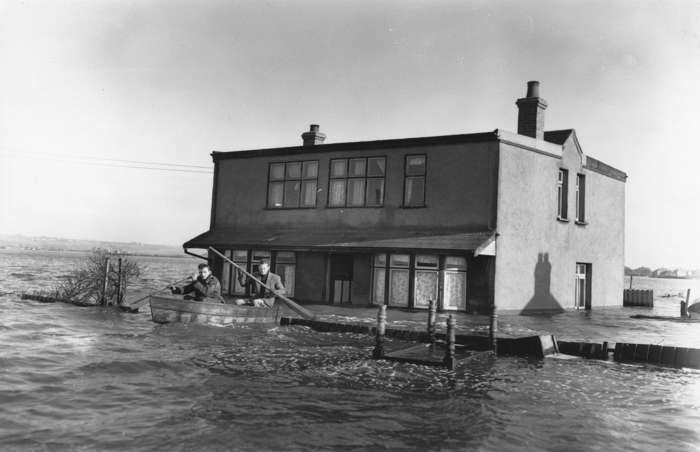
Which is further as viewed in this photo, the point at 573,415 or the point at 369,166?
the point at 369,166

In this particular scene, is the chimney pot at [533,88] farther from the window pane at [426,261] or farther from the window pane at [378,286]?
the window pane at [378,286]

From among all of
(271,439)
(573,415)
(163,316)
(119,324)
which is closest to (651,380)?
(573,415)

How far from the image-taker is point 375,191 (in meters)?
24.1

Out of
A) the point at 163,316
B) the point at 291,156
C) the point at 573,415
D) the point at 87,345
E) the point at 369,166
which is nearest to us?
the point at 573,415

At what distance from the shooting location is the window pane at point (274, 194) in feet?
87.4

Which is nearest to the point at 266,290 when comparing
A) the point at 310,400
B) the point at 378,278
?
the point at 378,278

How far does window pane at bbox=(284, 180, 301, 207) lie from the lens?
85.9 feet

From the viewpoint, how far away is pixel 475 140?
862 inches

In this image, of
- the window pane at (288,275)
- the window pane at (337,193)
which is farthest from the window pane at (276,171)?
the window pane at (288,275)

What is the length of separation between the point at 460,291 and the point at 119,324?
11.6m

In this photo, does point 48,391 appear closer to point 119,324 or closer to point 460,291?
point 119,324

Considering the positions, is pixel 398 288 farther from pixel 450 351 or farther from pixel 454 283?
pixel 450 351

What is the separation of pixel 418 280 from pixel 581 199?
334 inches

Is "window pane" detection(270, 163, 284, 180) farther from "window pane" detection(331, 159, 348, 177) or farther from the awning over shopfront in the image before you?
"window pane" detection(331, 159, 348, 177)
